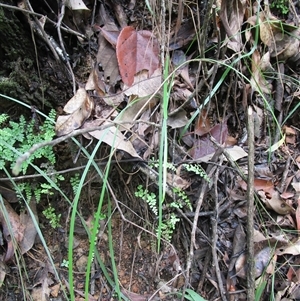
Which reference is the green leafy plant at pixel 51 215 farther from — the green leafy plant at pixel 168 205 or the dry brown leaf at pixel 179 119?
the dry brown leaf at pixel 179 119

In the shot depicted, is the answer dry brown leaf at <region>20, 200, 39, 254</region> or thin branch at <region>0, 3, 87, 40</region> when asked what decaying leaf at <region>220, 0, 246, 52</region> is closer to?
thin branch at <region>0, 3, 87, 40</region>

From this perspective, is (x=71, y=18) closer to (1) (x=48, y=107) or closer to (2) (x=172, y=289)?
(1) (x=48, y=107)

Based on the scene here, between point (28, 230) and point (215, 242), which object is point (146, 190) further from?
point (28, 230)

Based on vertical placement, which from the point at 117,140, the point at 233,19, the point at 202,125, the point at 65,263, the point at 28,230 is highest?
the point at 233,19

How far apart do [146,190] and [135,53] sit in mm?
618

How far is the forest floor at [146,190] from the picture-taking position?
144 cm

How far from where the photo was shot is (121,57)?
4.96 feet

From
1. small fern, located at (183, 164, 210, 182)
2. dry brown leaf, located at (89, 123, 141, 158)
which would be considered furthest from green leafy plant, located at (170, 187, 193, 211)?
dry brown leaf, located at (89, 123, 141, 158)

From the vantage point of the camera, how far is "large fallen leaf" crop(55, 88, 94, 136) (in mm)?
1368

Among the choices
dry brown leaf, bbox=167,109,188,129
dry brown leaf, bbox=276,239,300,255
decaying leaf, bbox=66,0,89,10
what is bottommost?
dry brown leaf, bbox=276,239,300,255

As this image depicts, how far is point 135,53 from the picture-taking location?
1543 mm

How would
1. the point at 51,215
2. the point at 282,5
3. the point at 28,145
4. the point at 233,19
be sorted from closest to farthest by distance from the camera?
the point at 28,145 < the point at 51,215 < the point at 233,19 < the point at 282,5

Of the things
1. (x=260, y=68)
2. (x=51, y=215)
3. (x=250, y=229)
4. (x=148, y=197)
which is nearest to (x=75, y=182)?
(x=51, y=215)

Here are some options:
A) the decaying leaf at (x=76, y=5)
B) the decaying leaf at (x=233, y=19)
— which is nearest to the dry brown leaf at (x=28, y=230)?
the decaying leaf at (x=76, y=5)
